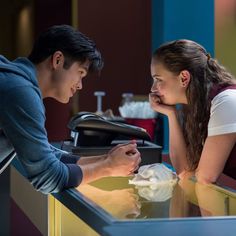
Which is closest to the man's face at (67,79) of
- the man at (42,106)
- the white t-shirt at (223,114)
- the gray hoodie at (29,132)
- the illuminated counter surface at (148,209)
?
the man at (42,106)

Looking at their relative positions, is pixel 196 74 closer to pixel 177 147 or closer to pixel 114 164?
pixel 177 147

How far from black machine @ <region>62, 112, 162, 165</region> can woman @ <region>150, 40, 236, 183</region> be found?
0.33 feet

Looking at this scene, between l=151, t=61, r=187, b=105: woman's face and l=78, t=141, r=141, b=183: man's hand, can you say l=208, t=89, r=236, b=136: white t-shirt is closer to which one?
l=151, t=61, r=187, b=105: woman's face

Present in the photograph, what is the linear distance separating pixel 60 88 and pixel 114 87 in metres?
3.56

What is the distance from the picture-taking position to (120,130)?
1.83 meters

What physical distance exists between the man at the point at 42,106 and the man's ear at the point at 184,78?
32 cm

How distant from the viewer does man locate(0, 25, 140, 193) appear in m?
1.32

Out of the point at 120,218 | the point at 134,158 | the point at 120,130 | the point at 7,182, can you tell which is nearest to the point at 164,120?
the point at 7,182

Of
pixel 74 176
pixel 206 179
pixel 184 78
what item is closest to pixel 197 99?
pixel 184 78

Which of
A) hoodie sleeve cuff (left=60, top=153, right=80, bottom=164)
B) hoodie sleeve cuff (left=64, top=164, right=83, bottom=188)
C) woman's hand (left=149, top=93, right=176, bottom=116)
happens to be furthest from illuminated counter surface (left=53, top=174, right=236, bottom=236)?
woman's hand (left=149, top=93, right=176, bottom=116)

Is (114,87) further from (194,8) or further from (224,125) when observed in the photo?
(224,125)

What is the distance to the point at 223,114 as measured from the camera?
1.65 m

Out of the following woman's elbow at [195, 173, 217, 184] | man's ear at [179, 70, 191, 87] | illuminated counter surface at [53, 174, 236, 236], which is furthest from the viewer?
man's ear at [179, 70, 191, 87]

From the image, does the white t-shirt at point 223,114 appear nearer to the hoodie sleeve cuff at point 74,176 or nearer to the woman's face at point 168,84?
the woman's face at point 168,84
